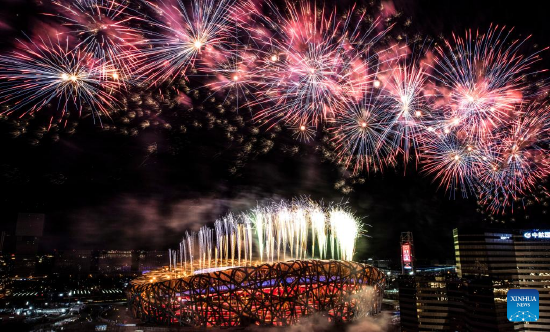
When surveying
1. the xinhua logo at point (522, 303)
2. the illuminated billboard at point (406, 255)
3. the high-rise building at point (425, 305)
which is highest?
the xinhua logo at point (522, 303)

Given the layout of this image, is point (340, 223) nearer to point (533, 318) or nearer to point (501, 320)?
point (533, 318)

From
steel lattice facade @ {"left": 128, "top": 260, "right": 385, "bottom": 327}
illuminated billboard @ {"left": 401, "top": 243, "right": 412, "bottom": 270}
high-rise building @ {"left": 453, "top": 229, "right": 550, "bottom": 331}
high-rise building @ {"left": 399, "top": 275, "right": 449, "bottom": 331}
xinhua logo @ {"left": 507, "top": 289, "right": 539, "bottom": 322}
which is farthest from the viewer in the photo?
high-rise building @ {"left": 453, "top": 229, "right": 550, "bottom": 331}

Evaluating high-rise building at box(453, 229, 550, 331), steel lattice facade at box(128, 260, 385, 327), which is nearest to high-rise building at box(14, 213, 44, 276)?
steel lattice facade at box(128, 260, 385, 327)

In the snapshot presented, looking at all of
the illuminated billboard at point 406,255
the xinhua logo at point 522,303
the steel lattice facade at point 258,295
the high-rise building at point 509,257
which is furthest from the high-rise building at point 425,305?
the xinhua logo at point 522,303

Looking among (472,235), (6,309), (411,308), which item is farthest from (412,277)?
(6,309)

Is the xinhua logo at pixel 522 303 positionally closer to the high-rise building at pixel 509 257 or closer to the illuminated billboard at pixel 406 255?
the illuminated billboard at pixel 406 255

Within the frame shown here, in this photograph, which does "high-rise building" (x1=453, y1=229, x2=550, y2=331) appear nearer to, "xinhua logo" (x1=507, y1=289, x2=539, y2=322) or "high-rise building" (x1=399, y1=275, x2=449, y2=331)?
"high-rise building" (x1=399, y1=275, x2=449, y2=331)

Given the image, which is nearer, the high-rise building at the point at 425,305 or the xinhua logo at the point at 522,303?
the xinhua logo at the point at 522,303
